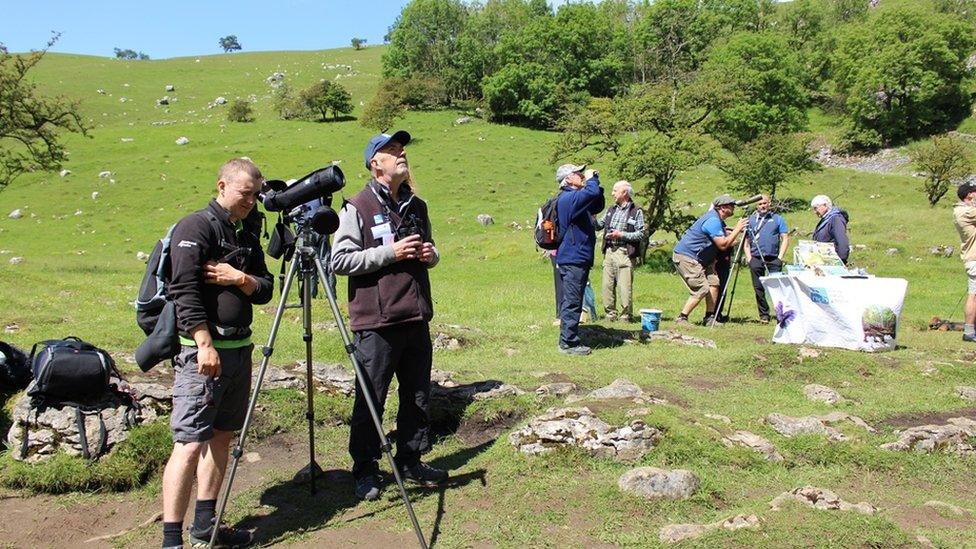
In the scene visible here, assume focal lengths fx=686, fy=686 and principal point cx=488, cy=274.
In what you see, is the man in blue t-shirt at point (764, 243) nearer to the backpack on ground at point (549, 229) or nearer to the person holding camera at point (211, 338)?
the backpack on ground at point (549, 229)

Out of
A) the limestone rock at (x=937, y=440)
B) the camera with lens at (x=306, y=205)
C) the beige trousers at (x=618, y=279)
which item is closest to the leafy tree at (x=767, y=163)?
the beige trousers at (x=618, y=279)

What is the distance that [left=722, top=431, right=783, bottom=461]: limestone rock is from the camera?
552 cm

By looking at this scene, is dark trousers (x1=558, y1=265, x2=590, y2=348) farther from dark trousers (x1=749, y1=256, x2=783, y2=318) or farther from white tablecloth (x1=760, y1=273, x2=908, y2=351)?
dark trousers (x1=749, y1=256, x2=783, y2=318)

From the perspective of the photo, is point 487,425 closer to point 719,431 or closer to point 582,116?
point 719,431

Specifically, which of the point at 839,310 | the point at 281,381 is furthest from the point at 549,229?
the point at 281,381

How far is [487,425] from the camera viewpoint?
6.42 meters

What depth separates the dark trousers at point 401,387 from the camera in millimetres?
5066

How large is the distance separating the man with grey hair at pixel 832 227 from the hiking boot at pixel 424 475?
8996 mm

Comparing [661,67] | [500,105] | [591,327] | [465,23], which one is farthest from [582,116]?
[465,23]

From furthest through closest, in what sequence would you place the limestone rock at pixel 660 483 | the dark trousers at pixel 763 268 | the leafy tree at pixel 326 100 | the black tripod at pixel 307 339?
the leafy tree at pixel 326 100
the dark trousers at pixel 763 268
the limestone rock at pixel 660 483
the black tripod at pixel 307 339

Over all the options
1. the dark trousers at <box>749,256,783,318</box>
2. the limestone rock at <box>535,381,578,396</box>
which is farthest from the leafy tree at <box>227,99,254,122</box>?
the limestone rock at <box>535,381,578,396</box>

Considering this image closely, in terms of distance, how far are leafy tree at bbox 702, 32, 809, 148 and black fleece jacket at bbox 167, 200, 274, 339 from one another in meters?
50.7

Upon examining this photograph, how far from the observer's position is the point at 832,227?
11.8 m

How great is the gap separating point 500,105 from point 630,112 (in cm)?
4016
